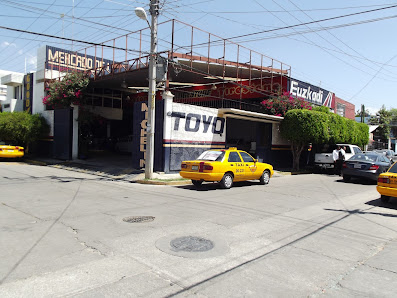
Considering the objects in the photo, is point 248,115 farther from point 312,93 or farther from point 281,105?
point 312,93

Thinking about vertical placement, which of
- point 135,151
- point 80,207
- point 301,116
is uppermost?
point 301,116

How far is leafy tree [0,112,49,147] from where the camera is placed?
21.8 meters

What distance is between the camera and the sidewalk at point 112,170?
46.5ft

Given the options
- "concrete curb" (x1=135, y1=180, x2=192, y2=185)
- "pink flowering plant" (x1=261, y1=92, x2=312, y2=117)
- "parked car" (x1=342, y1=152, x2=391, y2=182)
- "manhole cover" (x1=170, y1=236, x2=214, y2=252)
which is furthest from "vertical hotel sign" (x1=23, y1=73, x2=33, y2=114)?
"manhole cover" (x1=170, y1=236, x2=214, y2=252)

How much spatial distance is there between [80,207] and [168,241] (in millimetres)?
3786

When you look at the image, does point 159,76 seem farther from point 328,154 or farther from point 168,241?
point 328,154

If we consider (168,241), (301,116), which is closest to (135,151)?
(301,116)

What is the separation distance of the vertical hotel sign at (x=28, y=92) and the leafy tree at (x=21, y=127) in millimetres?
2786

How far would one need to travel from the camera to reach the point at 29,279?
3.93 m

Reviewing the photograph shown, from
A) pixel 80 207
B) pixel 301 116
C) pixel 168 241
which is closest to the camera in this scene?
pixel 168 241

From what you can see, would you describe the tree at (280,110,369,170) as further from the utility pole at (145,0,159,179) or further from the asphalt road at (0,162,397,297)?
the asphalt road at (0,162,397,297)

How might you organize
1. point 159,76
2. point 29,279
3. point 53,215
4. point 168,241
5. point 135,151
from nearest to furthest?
point 29,279 < point 168,241 < point 53,215 < point 159,76 < point 135,151

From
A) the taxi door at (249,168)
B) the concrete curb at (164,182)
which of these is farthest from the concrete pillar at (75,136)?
the taxi door at (249,168)

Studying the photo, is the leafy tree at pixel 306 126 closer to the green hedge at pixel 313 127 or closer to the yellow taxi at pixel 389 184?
the green hedge at pixel 313 127
